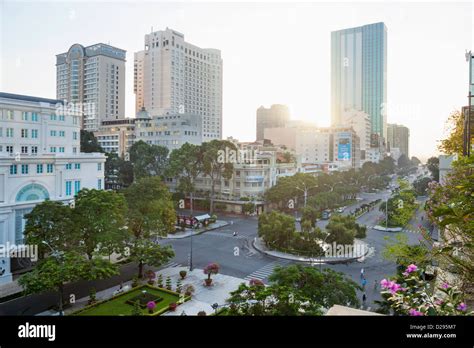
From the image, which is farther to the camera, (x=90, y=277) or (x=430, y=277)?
(x=90, y=277)

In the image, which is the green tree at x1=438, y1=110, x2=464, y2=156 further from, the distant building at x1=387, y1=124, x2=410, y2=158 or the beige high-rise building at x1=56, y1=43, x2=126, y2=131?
the distant building at x1=387, y1=124, x2=410, y2=158

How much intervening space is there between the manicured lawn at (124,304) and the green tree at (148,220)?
1.28 meters

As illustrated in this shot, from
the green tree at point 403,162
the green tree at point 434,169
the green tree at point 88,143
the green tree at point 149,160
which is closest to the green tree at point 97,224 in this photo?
the green tree at point 149,160

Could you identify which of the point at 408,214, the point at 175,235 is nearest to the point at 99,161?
the point at 175,235

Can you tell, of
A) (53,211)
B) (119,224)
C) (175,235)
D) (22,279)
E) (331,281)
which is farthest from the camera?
(175,235)

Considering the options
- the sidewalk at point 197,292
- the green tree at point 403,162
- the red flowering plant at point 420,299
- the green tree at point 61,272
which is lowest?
the sidewalk at point 197,292

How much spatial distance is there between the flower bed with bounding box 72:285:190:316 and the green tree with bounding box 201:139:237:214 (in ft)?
29.6

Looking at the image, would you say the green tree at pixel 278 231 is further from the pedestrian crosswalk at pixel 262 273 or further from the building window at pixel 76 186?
the building window at pixel 76 186

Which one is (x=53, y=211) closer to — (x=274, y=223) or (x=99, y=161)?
(x=99, y=161)

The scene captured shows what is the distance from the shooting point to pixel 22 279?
Answer: 7035mm

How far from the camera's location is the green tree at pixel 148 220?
31.2ft

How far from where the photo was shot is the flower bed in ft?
22.8

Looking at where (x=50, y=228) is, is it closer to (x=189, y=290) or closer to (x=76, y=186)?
(x=76, y=186)

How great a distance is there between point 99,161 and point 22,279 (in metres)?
5.90
